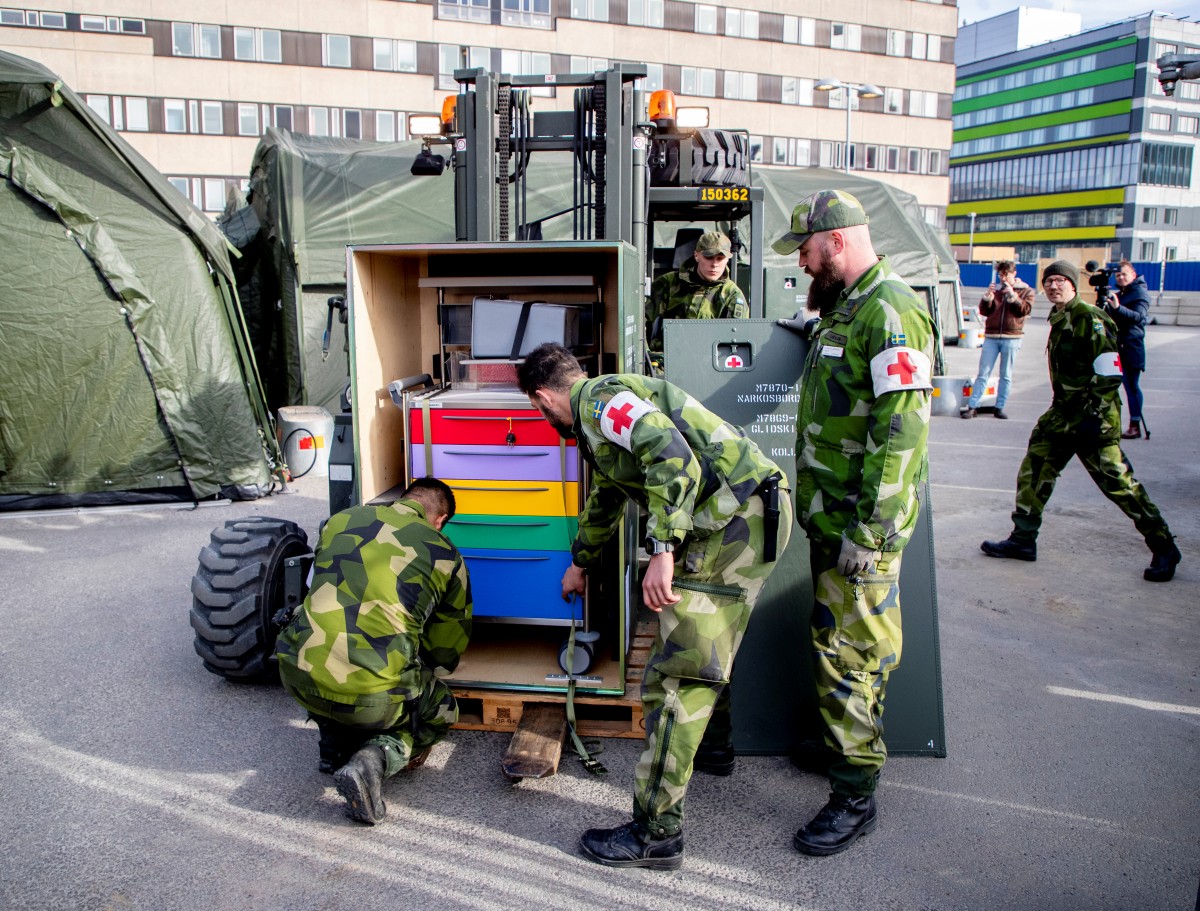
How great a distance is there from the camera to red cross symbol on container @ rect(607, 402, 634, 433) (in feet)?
10.0

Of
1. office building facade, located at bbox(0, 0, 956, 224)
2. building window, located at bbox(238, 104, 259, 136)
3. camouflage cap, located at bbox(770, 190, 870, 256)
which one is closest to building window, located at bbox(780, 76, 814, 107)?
→ office building facade, located at bbox(0, 0, 956, 224)

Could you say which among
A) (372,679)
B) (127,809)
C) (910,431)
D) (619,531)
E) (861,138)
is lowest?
(127,809)

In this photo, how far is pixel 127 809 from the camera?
3.64 m

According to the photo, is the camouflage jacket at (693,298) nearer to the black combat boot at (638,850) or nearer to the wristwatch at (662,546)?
the wristwatch at (662,546)

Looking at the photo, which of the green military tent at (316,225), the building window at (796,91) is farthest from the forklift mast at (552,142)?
the building window at (796,91)

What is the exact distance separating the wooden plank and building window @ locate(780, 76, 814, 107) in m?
45.5

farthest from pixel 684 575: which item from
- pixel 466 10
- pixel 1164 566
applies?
pixel 466 10

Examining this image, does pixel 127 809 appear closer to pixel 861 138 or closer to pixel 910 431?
pixel 910 431

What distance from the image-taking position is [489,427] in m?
4.24

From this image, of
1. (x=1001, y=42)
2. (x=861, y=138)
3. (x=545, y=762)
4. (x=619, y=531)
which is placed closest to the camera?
(x=545, y=762)

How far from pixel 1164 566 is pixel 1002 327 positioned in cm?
683

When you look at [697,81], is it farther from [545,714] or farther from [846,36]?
[545,714]

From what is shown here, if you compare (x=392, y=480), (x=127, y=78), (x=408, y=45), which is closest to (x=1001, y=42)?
(x=408, y=45)

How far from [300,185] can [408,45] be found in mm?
30022
